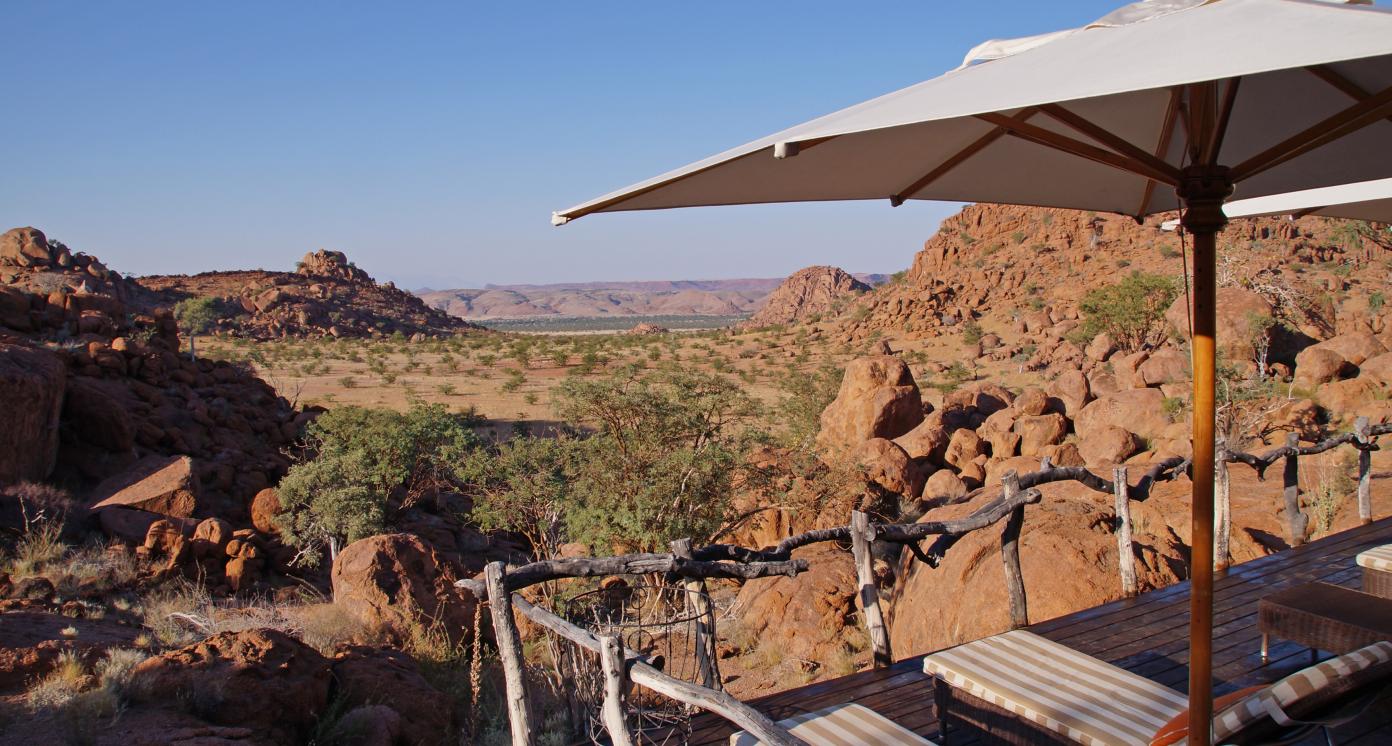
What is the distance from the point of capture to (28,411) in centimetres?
1139

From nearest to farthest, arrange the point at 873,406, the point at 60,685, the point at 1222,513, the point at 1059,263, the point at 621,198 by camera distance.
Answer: the point at 621,198
the point at 60,685
the point at 1222,513
the point at 873,406
the point at 1059,263

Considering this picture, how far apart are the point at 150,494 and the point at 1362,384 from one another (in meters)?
18.4

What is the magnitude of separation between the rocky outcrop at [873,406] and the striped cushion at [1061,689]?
11647 millimetres

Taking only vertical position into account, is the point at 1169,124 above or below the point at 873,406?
above

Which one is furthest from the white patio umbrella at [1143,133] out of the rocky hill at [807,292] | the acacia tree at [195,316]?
the rocky hill at [807,292]

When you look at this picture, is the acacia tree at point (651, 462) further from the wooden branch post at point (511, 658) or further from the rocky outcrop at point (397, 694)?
the wooden branch post at point (511, 658)

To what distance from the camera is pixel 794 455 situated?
42.7 feet

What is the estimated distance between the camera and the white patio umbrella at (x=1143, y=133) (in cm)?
171

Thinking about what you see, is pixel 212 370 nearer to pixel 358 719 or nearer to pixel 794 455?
pixel 794 455

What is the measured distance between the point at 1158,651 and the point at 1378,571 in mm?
1164

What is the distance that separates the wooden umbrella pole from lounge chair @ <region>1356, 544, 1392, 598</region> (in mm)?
2660

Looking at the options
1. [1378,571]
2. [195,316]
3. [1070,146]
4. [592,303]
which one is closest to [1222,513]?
[1378,571]

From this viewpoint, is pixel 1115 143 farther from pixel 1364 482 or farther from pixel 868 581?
pixel 1364 482

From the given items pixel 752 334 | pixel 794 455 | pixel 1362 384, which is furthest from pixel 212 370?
pixel 752 334
